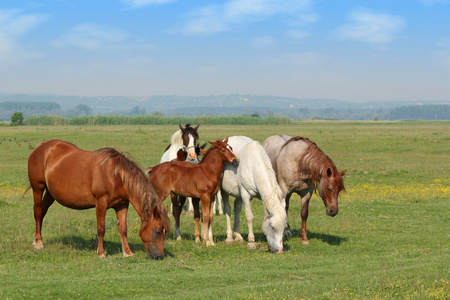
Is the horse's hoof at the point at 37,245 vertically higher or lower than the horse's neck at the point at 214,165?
lower

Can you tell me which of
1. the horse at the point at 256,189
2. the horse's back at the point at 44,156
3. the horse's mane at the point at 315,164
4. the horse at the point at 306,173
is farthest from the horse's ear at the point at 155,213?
the horse's mane at the point at 315,164

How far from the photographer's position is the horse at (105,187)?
30.8 feet

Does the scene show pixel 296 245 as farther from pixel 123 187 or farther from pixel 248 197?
pixel 123 187

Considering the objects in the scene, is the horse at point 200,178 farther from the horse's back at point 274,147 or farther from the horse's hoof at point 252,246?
the horse's back at point 274,147

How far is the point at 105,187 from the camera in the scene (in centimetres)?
955

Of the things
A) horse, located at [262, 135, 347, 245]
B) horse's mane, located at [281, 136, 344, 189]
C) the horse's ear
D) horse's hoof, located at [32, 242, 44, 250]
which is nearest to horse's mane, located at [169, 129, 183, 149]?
horse, located at [262, 135, 347, 245]

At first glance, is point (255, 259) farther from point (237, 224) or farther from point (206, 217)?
point (237, 224)

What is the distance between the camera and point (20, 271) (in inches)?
340

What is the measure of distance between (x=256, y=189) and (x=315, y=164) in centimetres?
159

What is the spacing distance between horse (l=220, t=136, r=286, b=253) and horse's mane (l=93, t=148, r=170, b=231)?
2.37 m

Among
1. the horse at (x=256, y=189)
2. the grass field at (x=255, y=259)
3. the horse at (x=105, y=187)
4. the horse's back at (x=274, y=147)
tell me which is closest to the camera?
the grass field at (x=255, y=259)

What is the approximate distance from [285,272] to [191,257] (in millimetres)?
2271

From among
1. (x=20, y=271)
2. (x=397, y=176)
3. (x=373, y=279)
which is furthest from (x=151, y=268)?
(x=397, y=176)

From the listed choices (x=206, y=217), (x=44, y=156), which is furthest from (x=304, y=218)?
(x=44, y=156)
